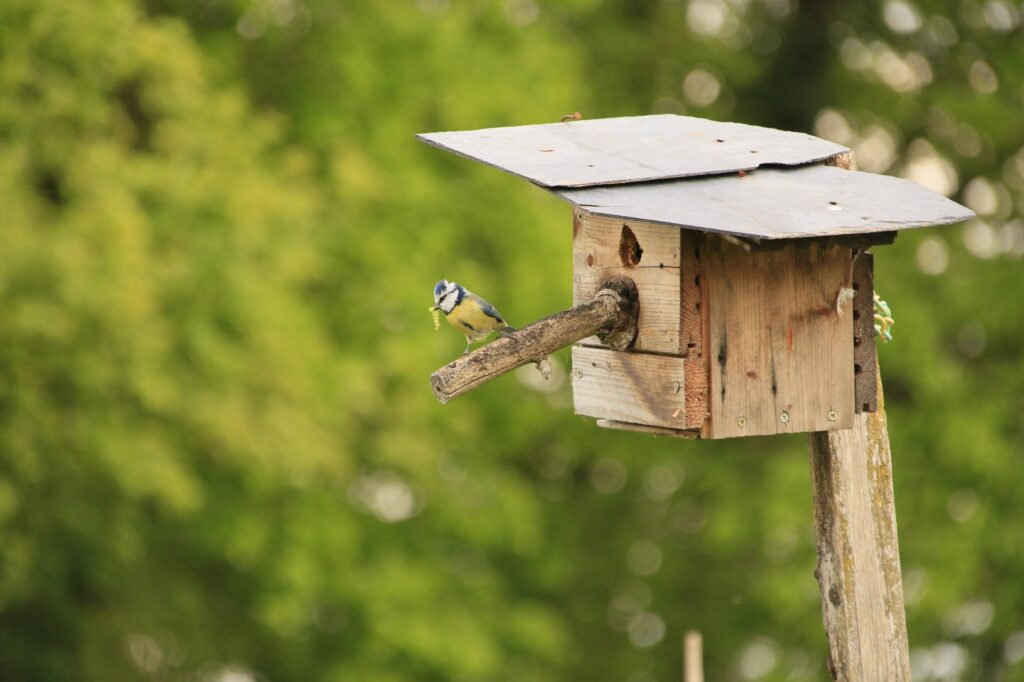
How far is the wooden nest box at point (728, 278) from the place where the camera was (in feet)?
12.5

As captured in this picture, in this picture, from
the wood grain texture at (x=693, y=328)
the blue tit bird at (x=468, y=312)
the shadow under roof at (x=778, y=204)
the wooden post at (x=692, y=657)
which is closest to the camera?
the shadow under roof at (x=778, y=204)

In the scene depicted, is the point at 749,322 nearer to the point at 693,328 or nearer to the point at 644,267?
the point at 693,328

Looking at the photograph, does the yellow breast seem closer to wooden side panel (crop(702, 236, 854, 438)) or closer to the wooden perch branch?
the wooden perch branch

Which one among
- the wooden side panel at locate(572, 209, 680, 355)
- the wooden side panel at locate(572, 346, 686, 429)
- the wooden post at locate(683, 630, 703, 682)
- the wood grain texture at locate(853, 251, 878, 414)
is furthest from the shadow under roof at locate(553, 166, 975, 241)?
the wooden post at locate(683, 630, 703, 682)

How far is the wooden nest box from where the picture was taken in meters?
3.81

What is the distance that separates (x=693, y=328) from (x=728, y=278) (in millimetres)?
161

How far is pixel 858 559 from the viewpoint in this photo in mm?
4188

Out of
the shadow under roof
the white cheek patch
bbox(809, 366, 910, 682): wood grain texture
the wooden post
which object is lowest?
the wooden post

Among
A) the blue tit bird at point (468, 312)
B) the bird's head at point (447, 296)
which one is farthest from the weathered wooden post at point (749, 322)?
the bird's head at point (447, 296)

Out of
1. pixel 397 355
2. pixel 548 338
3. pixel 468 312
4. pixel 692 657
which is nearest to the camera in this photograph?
pixel 548 338

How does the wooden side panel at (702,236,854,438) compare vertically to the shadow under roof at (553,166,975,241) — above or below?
below

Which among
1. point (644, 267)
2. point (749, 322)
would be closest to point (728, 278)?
point (749, 322)

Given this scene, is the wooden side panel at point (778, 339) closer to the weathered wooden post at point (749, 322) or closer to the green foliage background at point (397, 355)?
A: the weathered wooden post at point (749, 322)

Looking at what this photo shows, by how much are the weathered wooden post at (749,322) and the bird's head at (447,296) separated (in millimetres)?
374
